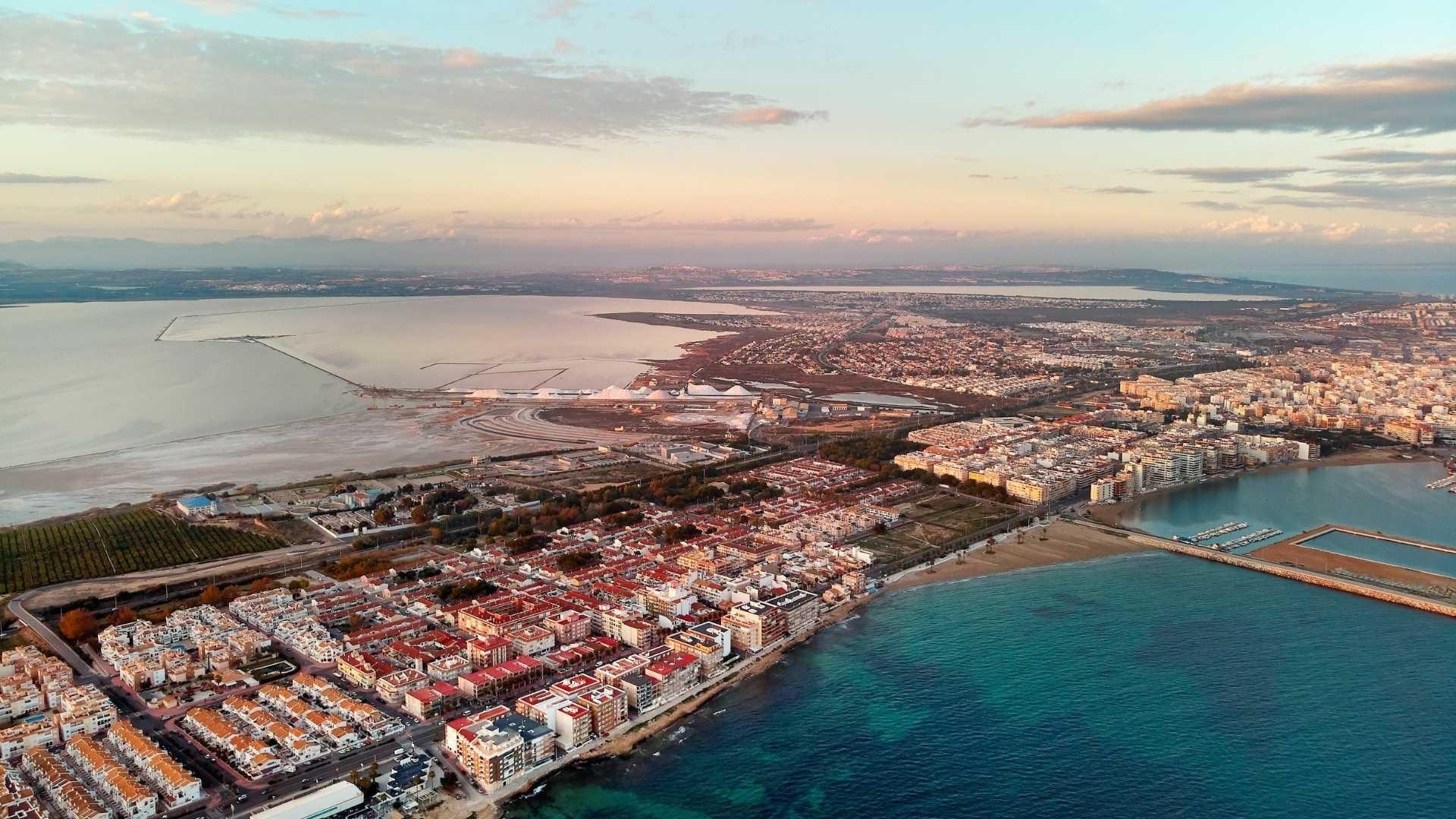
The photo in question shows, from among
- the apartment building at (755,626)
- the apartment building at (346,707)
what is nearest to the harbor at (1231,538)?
the apartment building at (755,626)

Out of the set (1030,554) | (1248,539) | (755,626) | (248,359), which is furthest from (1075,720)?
(248,359)

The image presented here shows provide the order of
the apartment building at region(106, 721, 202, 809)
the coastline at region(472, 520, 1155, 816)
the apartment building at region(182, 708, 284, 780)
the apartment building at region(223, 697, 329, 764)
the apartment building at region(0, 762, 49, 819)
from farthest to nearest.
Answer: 1. the coastline at region(472, 520, 1155, 816)
2. the apartment building at region(223, 697, 329, 764)
3. the apartment building at region(182, 708, 284, 780)
4. the apartment building at region(106, 721, 202, 809)
5. the apartment building at region(0, 762, 49, 819)

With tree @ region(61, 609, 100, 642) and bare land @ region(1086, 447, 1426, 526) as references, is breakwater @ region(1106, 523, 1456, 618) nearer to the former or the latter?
bare land @ region(1086, 447, 1426, 526)

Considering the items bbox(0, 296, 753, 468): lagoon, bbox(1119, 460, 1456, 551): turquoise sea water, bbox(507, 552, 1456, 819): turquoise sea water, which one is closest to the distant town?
bbox(1119, 460, 1456, 551): turquoise sea water

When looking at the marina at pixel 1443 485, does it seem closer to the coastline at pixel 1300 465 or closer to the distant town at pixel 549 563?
the distant town at pixel 549 563

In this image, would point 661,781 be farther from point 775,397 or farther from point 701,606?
point 775,397

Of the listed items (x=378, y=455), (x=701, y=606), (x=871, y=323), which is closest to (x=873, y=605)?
(x=701, y=606)
